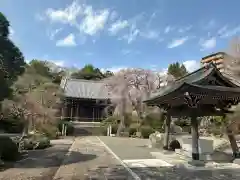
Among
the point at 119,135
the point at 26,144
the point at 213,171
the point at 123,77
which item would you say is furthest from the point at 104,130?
the point at 213,171

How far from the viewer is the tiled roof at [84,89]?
36.2 m

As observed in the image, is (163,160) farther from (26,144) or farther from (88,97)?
(88,97)

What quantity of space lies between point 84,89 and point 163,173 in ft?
102

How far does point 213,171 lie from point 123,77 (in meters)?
21.1

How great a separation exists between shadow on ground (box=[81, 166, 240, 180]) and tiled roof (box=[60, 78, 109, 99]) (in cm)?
2626

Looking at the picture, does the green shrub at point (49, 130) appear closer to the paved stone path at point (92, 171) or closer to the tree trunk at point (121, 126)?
the tree trunk at point (121, 126)

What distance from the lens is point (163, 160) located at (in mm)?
10906

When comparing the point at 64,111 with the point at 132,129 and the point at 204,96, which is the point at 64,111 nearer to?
the point at 132,129

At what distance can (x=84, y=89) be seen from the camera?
38469 mm

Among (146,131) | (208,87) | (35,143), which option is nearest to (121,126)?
(146,131)

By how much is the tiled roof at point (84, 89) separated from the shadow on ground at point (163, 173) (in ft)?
86.2

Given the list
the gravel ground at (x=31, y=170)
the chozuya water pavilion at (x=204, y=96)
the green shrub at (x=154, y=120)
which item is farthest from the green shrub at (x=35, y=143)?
the green shrub at (x=154, y=120)

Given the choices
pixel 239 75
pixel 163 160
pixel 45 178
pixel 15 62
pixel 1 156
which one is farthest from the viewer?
pixel 239 75

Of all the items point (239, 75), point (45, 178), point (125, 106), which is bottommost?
point (45, 178)
